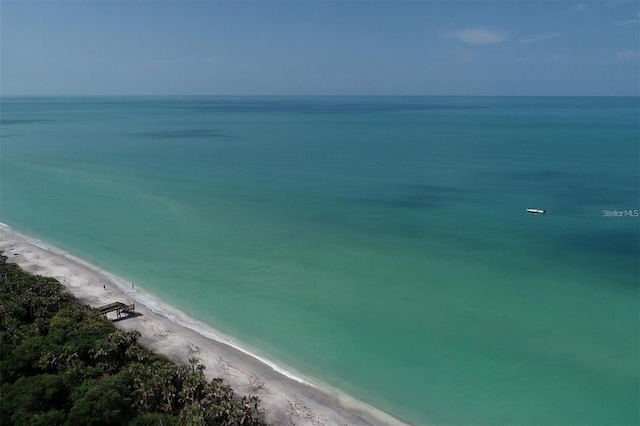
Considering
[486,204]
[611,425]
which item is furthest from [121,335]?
[486,204]

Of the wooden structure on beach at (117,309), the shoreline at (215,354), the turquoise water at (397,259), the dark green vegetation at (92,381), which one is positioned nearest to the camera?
the dark green vegetation at (92,381)

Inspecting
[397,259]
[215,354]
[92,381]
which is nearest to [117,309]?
[215,354]

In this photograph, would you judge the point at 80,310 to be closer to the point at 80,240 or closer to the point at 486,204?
the point at 80,240

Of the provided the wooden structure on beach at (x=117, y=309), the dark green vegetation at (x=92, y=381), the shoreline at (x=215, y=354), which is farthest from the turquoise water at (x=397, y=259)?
the dark green vegetation at (x=92, y=381)

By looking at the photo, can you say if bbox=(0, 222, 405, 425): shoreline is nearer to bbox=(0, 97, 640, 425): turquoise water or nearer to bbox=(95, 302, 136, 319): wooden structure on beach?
bbox=(95, 302, 136, 319): wooden structure on beach

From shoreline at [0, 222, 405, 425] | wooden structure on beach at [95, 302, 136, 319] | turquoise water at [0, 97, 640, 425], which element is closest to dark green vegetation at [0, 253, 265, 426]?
shoreline at [0, 222, 405, 425]

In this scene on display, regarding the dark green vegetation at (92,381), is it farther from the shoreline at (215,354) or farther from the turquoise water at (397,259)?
the turquoise water at (397,259)

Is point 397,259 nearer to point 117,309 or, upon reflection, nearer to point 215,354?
point 215,354
